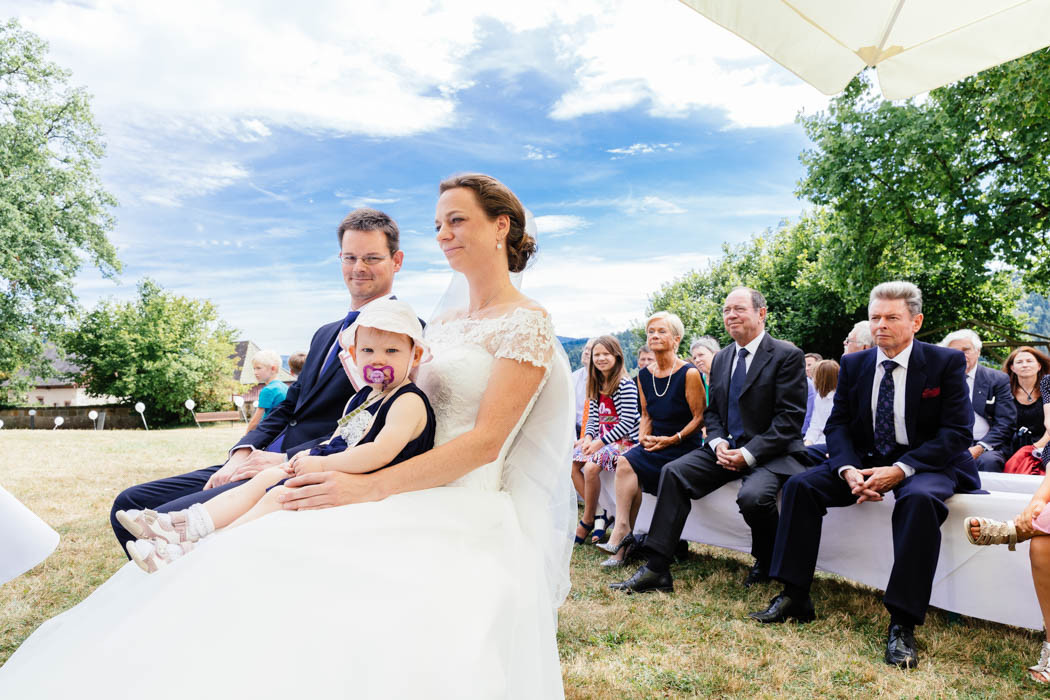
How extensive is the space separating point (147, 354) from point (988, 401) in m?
44.1

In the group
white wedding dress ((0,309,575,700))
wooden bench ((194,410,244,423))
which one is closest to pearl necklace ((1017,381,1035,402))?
white wedding dress ((0,309,575,700))

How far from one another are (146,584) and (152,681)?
43 cm

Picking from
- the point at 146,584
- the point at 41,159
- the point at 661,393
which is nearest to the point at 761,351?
the point at 661,393

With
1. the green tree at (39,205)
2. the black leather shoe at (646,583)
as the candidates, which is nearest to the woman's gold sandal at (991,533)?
the black leather shoe at (646,583)

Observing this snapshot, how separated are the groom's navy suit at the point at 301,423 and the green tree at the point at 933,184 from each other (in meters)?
15.4

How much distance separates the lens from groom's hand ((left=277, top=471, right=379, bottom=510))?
1.98 m

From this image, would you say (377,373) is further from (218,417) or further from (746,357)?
(218,417)

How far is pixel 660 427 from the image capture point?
6094 millimetres

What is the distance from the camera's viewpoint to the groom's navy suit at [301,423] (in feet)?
10.3

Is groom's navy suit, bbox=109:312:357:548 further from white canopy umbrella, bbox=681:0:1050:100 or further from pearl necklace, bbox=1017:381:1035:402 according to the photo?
pearl necklace, bbox=1017:381:1035:402

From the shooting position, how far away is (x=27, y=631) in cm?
399

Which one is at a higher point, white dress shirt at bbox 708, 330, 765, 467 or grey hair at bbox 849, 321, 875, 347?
grey hair at bbox 849, 321, 875, 347

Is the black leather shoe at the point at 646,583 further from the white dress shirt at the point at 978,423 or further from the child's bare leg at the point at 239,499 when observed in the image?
the white dress shirt at the point at 978,423

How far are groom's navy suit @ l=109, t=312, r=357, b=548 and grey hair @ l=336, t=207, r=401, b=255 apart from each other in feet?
1.41
